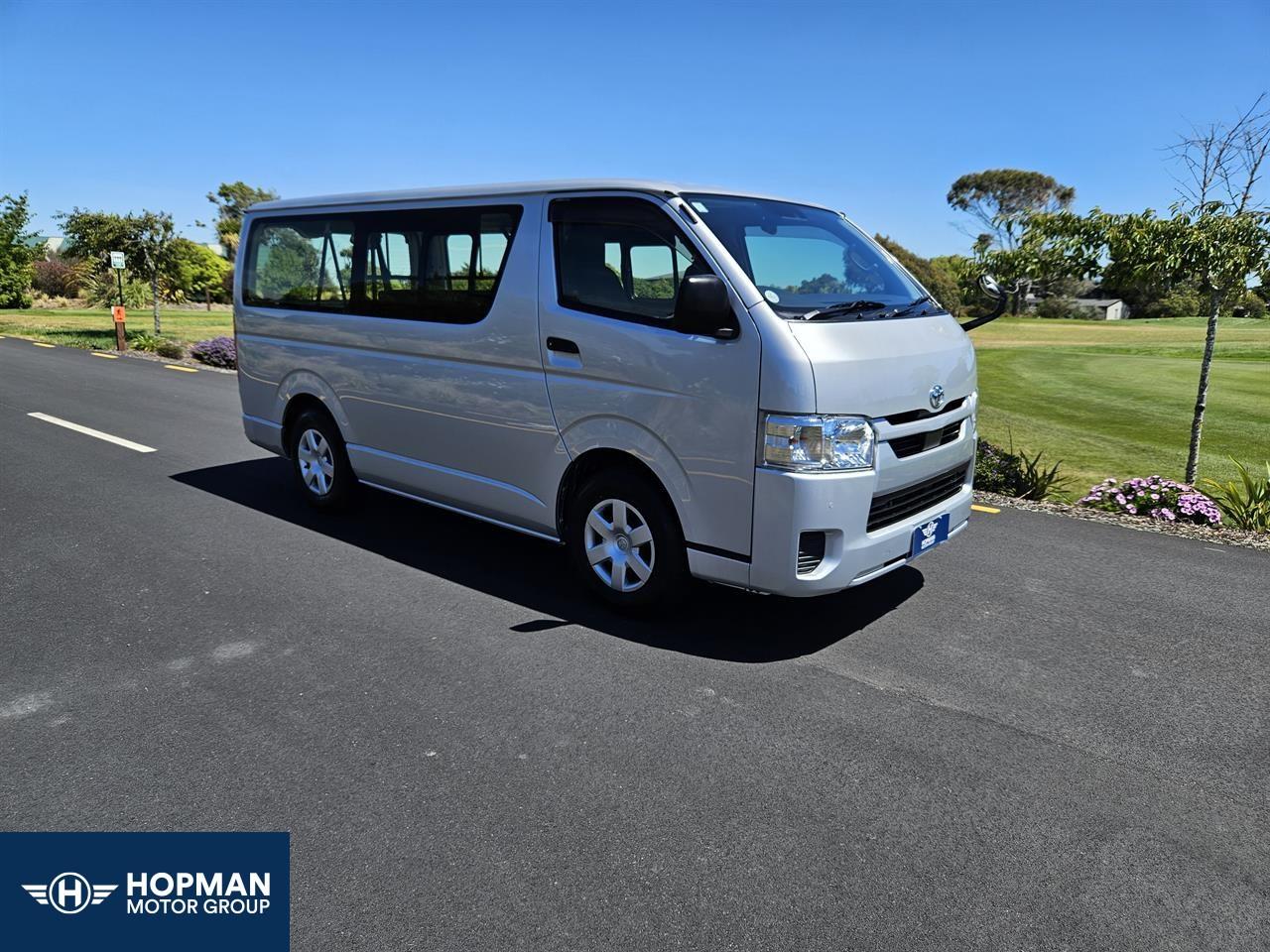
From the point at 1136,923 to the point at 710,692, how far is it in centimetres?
174

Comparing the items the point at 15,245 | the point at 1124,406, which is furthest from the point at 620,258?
the point at 15,245

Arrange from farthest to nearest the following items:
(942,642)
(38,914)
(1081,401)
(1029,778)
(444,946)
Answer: (1081,401) < (942,642) < (1029,778) < (38,914) < (444,946)

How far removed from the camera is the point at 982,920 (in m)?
2.47

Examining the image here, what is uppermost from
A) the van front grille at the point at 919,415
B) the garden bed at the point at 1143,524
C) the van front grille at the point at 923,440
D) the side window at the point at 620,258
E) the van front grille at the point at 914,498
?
the side window at the point at 620,258

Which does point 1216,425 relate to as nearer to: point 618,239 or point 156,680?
point 618,239

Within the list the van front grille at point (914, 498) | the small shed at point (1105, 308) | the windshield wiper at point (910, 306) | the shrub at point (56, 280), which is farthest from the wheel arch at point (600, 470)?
the small shed at point (1105, 308)

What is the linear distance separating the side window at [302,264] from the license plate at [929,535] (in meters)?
3.82

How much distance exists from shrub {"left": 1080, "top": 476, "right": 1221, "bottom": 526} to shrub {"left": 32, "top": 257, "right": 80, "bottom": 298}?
58.7 m

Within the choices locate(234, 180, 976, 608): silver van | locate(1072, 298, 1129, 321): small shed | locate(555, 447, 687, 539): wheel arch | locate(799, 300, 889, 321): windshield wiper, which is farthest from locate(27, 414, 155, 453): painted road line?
locate(1072, 298, 1129, 321): small shed

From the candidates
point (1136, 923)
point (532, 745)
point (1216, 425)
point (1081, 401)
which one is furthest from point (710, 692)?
point (1081, 401)

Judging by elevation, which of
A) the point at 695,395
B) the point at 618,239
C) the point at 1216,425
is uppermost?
the point at 618,239

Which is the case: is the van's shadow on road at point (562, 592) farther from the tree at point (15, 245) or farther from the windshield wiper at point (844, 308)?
the tree at point (15, 245)

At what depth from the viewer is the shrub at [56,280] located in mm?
51812

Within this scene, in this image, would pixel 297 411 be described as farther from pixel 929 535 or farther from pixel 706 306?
pixel 929 535
